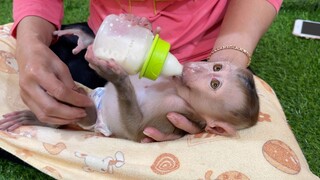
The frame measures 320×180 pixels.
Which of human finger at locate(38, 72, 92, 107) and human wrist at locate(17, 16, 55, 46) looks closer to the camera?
human finger at locate(38, 72, 92, 107)

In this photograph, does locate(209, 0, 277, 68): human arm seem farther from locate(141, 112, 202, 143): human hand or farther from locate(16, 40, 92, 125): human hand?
locate(16, 40, 92, 125): human hand

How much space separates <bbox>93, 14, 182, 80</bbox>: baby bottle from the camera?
39.9 inches

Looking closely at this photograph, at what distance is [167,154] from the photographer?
1.22 metres

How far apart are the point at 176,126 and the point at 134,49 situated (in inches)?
11.6

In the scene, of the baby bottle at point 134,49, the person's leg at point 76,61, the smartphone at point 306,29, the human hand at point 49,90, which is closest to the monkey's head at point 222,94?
the baby bottle at point 134,49

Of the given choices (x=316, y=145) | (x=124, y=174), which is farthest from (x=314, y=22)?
(x=124, y=174)

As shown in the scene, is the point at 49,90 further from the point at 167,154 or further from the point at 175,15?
the point at 175,15

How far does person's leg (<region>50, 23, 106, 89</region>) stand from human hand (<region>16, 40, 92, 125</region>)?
272mm

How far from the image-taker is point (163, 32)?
4.74 ft

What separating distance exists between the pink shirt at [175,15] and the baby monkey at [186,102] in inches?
8.3

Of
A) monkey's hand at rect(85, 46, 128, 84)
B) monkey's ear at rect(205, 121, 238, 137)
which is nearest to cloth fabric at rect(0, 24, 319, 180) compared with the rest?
monkey's ear at rect(205, 121, 238, 137)

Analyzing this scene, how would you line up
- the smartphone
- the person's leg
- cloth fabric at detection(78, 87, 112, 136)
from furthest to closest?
the smartphone → the person's leg → cloth fabric at detection(78, 87, 112, 136)

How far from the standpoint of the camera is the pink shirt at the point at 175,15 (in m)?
1.42

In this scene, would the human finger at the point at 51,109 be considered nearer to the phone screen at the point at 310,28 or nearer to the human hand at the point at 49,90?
the human hand at the point at 49,90
